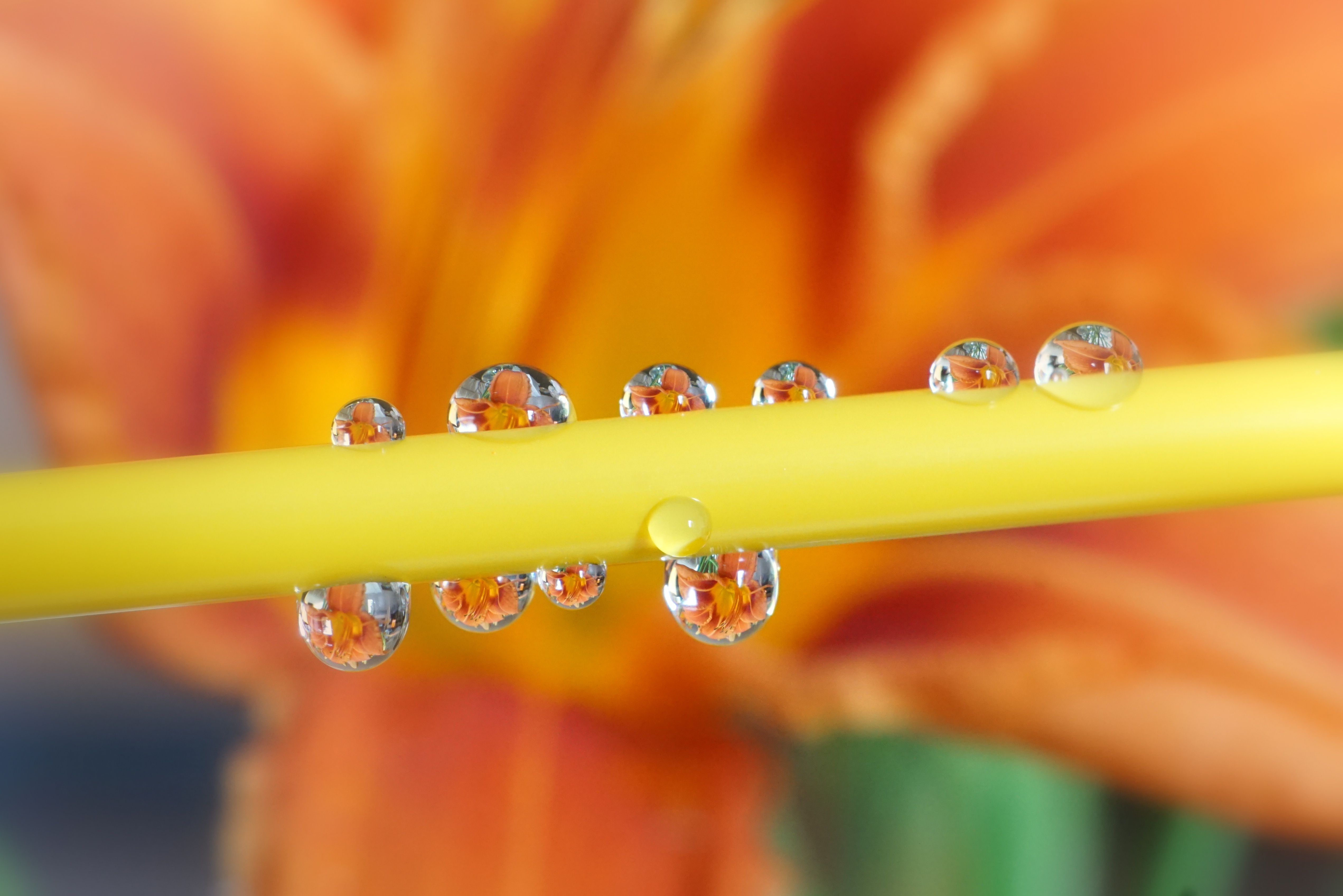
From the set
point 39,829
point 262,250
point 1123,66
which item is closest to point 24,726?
point 39,829

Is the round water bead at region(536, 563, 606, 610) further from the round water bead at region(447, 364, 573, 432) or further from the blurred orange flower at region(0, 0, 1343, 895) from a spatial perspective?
the blurred orange flower at region(0, 0, 1343, 895)

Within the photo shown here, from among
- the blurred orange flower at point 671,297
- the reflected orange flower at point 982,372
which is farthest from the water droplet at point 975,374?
the blurred orange flower at point 671,297

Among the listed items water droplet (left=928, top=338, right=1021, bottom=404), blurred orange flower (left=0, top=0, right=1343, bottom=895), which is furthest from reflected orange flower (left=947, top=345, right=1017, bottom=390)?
blurred orange flower (left=0, top=0, right=1343, bottom=895)

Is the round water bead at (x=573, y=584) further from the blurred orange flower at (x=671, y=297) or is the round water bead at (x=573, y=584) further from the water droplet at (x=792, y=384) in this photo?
the blurred orange flower at (x=671, y=297)

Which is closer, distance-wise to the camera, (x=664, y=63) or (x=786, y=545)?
(x=786, y=545)

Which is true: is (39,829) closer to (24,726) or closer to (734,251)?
(24,726)

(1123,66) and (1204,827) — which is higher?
(1123,66)
